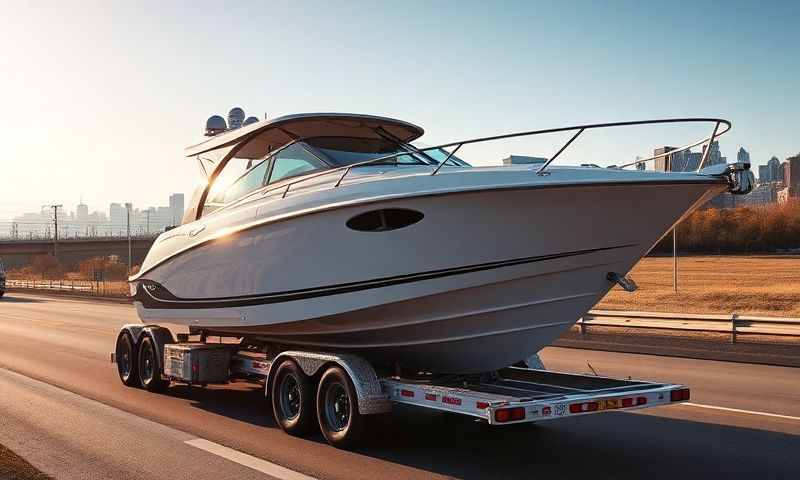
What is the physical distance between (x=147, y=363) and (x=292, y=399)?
386 cm

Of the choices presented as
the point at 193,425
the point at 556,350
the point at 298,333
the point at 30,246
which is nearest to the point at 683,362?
the point at 556,350

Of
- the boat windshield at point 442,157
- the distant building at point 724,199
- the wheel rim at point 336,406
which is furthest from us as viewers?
the boat windshield at point 442,157

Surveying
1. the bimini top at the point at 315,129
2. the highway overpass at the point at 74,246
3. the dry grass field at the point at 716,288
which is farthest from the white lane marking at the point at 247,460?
the highway overpass at the point at 74,246

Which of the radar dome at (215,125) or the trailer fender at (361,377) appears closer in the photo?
the trailer fender at (361,377)

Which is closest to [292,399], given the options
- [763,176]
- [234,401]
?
[234,401]

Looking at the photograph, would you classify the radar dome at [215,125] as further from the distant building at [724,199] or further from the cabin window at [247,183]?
the distant building at [724,199]

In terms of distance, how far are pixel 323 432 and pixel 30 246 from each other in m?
102

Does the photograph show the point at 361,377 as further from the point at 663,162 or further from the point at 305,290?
the point at 663,162

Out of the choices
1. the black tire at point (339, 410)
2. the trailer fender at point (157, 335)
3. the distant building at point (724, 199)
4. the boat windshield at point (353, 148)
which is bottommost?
the black tire at point (339, 410)

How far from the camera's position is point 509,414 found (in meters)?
6.39

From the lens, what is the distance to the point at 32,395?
11.0 m

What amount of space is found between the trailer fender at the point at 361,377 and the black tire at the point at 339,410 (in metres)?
0.08

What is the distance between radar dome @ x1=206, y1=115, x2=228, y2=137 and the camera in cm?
1234

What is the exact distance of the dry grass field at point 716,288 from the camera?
29141 mm
